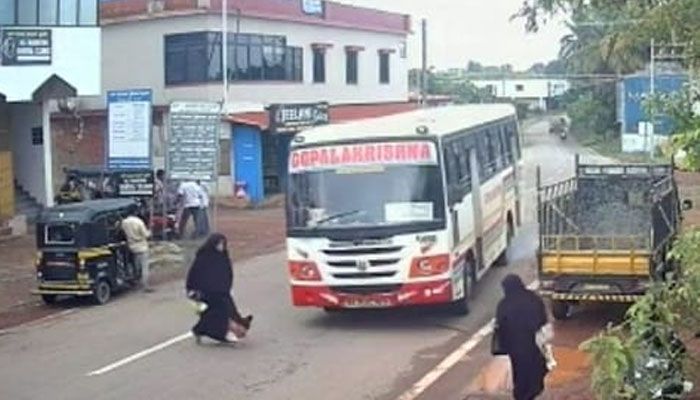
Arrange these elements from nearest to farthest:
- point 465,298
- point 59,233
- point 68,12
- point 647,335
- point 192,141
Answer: point 647,335 → point 465,298 → point 59,233 → point 192,141 → point 68,12

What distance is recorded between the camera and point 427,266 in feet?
52.3

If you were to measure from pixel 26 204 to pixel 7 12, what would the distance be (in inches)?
225

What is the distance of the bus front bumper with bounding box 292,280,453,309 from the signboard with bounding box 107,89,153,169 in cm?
1190

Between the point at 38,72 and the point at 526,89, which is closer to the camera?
the point at 38,72

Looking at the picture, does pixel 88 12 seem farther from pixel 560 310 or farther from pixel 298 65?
pixel 560 310

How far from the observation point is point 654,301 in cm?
757

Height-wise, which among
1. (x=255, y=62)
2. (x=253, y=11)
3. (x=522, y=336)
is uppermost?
(x=253, y=11)

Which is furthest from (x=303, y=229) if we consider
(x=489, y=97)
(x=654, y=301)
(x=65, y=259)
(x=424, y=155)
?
(x=489, y=97)

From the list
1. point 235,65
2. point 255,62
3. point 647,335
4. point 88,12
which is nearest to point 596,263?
point 647,335

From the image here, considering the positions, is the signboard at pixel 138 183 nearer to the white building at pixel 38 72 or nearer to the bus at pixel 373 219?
the white building at pixel 38 72

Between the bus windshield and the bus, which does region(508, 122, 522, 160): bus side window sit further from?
the bus windshield

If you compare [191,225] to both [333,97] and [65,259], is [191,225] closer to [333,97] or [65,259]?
[65,259]

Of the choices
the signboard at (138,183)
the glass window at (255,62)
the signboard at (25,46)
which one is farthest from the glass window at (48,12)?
the glass window at (255,62)

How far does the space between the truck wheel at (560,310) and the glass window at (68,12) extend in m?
17.3
